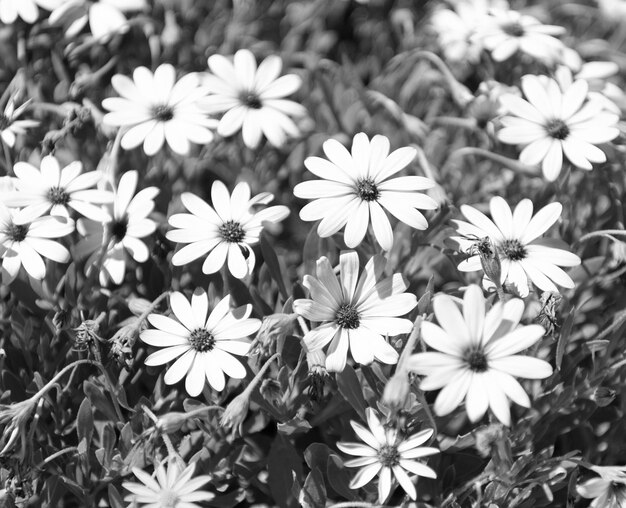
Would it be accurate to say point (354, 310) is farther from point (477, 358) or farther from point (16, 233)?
point (16, 233)

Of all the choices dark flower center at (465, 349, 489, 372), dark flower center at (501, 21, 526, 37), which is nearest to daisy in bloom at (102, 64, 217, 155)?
dark flower center at (465, 349, 489, 372)

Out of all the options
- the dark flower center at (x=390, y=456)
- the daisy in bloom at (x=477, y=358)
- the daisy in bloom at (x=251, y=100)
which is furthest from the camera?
the daisy in bloom at (x=251, y=100)

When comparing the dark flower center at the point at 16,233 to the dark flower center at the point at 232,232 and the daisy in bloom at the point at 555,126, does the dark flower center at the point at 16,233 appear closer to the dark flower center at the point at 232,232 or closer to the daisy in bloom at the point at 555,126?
the dark flower center at the point at 232,232

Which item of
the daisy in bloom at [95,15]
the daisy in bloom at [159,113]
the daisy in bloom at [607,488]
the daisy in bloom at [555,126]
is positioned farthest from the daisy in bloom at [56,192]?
the daisy in bloom at [607,488]

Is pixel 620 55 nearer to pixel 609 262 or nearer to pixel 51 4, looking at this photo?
pixel 609 262

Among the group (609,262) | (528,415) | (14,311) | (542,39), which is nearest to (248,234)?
(14,311)

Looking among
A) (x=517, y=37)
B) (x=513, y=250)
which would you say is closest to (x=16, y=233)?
(x=513, y=250)
